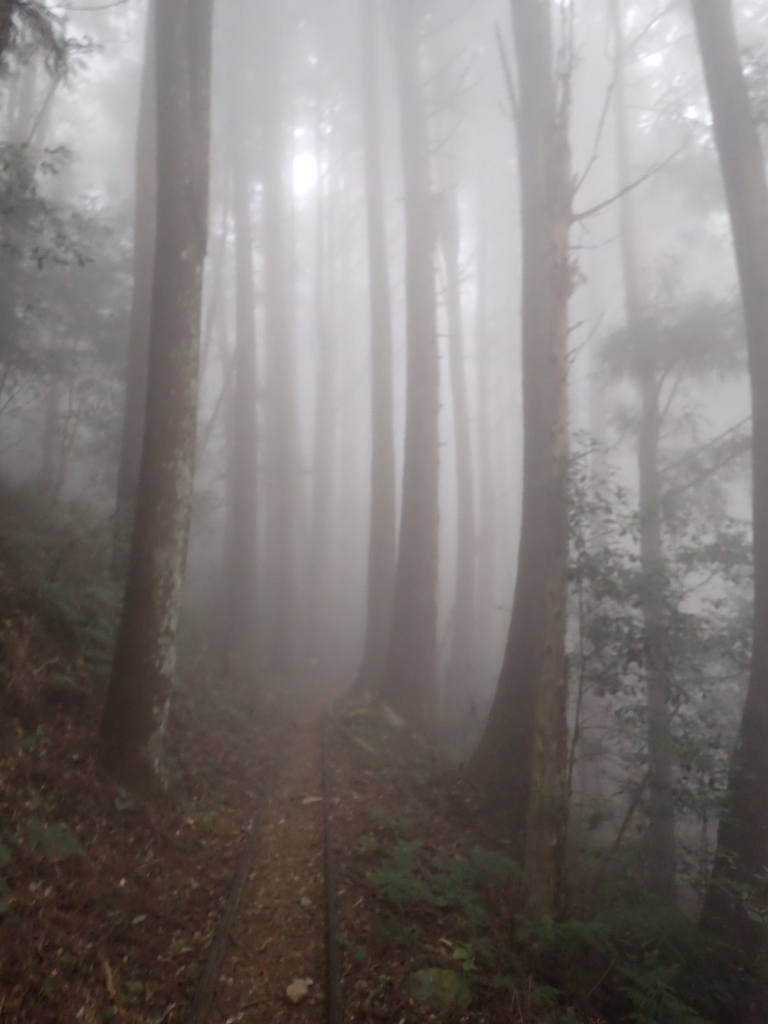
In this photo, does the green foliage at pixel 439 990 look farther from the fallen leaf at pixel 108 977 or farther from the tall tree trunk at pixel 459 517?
the tall tree trunk at pixel 459 517

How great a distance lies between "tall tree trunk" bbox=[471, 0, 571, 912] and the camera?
6863 millimetres

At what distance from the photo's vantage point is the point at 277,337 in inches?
917

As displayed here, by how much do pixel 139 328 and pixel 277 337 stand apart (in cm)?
1109

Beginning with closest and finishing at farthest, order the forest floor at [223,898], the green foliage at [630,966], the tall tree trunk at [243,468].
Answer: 1. the forest floor at [223,898]
2. the green foliage at [630,966]
3. the tall tree trunk at [243,468]

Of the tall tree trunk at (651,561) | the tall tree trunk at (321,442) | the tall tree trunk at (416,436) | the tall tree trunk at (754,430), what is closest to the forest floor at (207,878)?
the tall tree trunk at (754,430)

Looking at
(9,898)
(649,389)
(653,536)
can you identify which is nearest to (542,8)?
(649,389)

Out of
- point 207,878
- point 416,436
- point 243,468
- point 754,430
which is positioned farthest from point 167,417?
point 243,468

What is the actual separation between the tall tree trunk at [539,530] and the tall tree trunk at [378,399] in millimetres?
6304

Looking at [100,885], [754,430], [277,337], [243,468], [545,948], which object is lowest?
[545,948]

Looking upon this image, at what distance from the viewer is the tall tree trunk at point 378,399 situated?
52.6ft

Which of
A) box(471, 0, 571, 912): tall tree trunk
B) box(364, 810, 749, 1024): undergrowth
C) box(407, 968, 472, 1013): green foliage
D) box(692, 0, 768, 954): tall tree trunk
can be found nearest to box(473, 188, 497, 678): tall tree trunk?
box(471, 0, 571, 912): tall tree trunk

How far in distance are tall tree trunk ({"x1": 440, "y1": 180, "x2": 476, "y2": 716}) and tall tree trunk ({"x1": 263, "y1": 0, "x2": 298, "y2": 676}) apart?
213 inches

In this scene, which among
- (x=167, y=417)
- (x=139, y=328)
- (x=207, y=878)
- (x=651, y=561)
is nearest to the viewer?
(x=207, y=878)

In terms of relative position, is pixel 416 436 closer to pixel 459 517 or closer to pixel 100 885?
pixel 459 517
